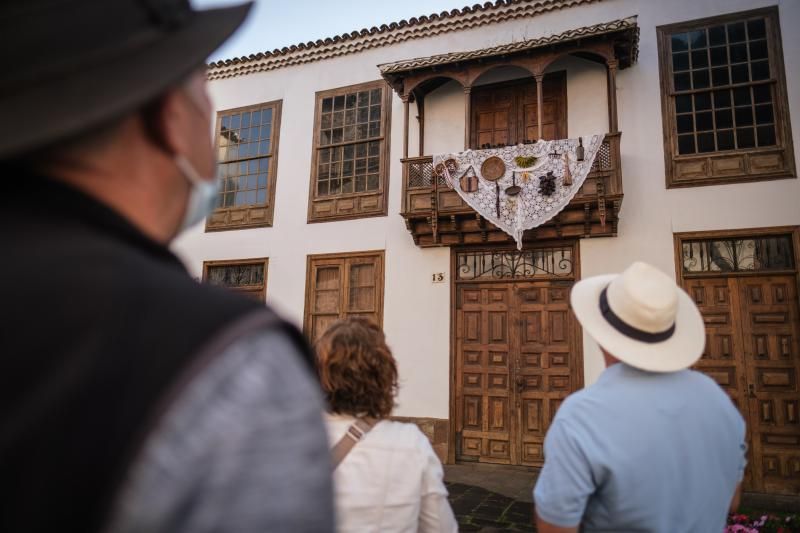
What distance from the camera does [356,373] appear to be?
82.8 inches

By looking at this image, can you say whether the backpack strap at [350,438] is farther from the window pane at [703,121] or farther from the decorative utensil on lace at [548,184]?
the window pane at [703,121]

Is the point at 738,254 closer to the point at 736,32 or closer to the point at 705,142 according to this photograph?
the point at 705,142

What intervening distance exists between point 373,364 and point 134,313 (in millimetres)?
1666

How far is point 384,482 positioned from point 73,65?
1.80 m

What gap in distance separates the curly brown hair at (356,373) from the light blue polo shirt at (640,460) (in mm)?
686

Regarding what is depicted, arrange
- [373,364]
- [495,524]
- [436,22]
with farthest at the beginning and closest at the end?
[436,22] → [495,524] → [373,364]

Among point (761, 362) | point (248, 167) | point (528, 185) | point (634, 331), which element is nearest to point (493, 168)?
point (528, 185)

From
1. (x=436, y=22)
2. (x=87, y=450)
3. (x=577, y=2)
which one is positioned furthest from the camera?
(x=436, y=22)

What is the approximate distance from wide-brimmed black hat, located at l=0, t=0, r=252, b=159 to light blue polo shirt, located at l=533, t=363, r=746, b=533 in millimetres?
1824

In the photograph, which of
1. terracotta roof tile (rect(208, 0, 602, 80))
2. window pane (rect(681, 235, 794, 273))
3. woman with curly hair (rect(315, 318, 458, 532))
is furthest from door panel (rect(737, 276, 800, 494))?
woman with curly hair (rect(315, 318, 458, 532))

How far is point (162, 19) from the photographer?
67 centimetres

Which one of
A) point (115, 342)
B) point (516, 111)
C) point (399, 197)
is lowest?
point (115, 342)

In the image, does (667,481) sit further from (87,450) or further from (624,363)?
(87,450)

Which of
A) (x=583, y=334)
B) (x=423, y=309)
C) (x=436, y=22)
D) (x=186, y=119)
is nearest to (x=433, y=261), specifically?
(x=423, y=309)
